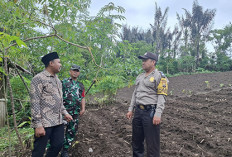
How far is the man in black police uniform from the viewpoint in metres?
2.61

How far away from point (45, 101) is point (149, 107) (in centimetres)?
140

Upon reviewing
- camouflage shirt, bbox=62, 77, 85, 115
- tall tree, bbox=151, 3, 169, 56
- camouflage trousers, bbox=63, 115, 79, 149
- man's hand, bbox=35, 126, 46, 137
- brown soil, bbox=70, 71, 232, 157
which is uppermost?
tall tree, bbox=151, 3, 169, 56

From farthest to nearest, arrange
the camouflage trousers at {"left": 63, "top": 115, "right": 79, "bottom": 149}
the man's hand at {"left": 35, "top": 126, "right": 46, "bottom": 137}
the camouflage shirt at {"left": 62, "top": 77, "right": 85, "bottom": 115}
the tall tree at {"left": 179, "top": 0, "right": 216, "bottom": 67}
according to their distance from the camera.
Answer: the tall tree at {"left": 179, "top": 0, "right": 216, "bottom": 67} → the camouflage shirt at {"left": 62, "top": 77, "right": 85, "bottom": 115} → the camouflage trousers at {"left": 63, "top": 115, "right": 79, "bottom": 149} → the man's hand at {"left": 35, "top": 126, "right": 46, "bottom": 137}

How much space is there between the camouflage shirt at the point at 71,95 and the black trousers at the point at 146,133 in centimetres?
123

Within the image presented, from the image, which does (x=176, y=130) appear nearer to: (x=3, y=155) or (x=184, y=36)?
(x=3, y=155)

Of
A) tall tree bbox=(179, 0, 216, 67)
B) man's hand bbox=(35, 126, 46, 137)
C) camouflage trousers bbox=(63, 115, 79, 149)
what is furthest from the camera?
tall tree bbox=(179, 0, 216, 67)

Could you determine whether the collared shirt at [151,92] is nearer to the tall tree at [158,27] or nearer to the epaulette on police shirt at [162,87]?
the epaulette on police shirt at [162,87]

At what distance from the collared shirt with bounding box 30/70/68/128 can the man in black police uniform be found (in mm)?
1131

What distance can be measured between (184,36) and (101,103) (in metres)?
21.2

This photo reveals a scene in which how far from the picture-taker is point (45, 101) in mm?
2428

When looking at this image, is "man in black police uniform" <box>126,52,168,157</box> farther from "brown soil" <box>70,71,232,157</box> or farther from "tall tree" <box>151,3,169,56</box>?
"tall tree" <box>151,3,169,56</box>

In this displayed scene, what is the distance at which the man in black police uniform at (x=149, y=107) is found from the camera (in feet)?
8.57

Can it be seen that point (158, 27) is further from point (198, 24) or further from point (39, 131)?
point (39, 131)

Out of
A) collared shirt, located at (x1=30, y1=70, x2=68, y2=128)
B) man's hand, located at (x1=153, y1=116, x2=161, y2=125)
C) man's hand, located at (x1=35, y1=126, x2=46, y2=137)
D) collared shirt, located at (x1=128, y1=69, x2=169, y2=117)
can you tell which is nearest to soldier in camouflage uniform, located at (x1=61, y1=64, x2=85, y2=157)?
collared shirt, located at (x1=30, y1=70, x2=68, y2=128)
